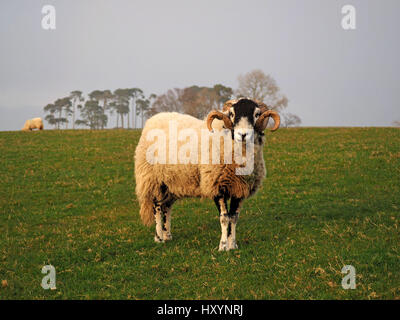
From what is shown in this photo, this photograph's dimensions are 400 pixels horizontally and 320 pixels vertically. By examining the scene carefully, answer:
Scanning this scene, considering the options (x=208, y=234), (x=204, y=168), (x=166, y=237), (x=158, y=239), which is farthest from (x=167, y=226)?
(x=204, y=168)

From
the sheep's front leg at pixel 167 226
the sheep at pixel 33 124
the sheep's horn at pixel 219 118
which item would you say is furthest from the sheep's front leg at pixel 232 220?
the sheep at pixel 33 124

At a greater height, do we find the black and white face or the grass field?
the black and white face

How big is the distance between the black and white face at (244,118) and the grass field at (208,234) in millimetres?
2865

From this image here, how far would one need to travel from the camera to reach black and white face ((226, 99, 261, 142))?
834 cm

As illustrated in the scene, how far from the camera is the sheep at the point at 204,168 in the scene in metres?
8.92

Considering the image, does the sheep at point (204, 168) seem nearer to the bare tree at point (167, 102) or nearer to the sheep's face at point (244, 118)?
the sheep's face at point (244, 118)

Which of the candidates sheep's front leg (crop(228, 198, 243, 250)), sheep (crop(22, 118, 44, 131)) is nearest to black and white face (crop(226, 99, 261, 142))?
sheep's front leg (crop(228, 198, 243, 250))

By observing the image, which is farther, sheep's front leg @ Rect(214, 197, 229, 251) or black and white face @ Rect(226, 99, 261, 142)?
sheep's front leg @ Rect(214, 197, 229, 251)

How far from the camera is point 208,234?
36.3 ft

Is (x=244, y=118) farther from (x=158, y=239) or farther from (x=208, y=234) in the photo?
(x=158, y=239)

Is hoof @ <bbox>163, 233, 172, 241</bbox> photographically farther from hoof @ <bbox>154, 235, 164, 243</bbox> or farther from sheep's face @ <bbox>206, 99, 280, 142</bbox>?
sheep's face @ <bbox>206, 99, 280, 142</bbox>

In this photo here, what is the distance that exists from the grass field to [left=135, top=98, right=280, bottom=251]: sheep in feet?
3.12

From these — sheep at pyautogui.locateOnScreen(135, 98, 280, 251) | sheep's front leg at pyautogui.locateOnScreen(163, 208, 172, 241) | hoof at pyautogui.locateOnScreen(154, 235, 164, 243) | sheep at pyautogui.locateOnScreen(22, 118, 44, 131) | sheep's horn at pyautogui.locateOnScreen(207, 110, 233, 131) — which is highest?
sheep at pyautogui.locateOnScreen(22, 118, 44, 131)

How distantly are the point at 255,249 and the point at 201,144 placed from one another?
3.01 meters
